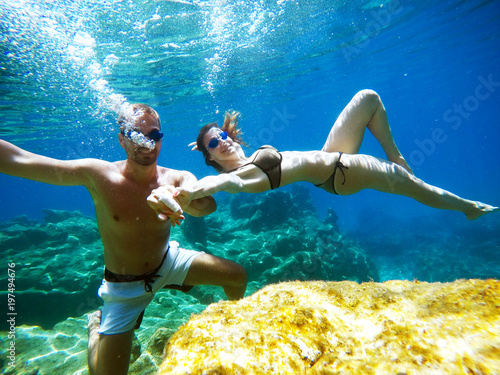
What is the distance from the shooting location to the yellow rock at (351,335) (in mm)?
1138

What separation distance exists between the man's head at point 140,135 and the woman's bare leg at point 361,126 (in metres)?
3.25

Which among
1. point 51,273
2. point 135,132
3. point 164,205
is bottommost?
point 51,273

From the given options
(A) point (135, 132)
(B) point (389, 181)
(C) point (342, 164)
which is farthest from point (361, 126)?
(A) point (135, 132)

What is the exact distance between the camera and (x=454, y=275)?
1275 cm

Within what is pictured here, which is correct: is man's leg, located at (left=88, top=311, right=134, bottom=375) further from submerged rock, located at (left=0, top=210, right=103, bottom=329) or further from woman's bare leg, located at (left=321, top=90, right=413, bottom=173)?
woman's bare leg, located at (left=321, top=90, right=413, bottom=173)

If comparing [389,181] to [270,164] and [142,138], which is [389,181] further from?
[142,138]

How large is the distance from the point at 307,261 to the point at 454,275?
33.7 ft

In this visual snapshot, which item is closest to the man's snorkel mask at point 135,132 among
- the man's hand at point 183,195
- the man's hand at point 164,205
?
the man's hand at point 183,195

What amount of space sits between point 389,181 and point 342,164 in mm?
962

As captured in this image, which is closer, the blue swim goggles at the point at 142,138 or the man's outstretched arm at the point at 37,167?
the man's outstretched arm at the point at 37,167

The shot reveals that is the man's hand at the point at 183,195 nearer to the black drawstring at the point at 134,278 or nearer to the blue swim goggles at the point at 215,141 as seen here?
the black drawstring at the point at 134,278


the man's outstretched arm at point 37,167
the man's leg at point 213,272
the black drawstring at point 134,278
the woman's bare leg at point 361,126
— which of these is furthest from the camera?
the woman's bare leg at point 361,126

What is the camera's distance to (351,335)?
146 centimetres

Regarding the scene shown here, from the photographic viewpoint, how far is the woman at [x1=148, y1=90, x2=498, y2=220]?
3762 mm
